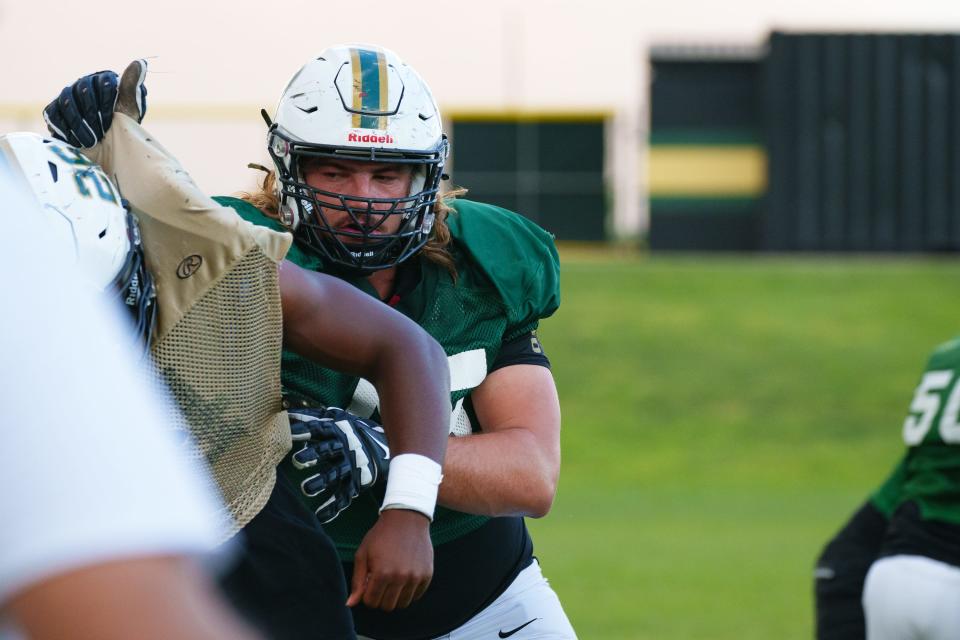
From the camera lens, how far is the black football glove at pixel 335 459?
2363 mm

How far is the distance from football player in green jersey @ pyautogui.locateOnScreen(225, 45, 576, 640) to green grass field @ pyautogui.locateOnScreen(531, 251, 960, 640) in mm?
3920

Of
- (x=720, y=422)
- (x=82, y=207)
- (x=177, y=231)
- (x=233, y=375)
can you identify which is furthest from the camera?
(x=720, y=422)

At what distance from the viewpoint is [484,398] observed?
117 inches

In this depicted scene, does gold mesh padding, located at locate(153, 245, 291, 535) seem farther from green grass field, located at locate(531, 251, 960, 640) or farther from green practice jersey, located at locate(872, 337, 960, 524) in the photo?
green grass field, located at locate(531, 251, 960, 640)

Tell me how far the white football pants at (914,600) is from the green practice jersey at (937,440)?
0.16m

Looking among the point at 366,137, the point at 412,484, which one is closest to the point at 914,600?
the point at 366,137

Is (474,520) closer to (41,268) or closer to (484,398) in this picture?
(484,398)

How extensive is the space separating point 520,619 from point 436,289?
2.22 feet

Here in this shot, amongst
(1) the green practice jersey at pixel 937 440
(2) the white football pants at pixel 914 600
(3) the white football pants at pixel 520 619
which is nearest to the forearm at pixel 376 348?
(3) the white football pants at pixel 520 619

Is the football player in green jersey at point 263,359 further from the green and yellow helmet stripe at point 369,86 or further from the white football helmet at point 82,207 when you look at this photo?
the green and yellow helmet stripe at point 369,86

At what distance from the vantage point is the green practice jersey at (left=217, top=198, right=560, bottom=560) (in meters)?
2.85

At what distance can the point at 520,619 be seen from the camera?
2982 millimetres

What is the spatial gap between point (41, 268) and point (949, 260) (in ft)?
69.1

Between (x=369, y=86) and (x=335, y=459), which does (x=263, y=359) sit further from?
(x=369, y=86)
